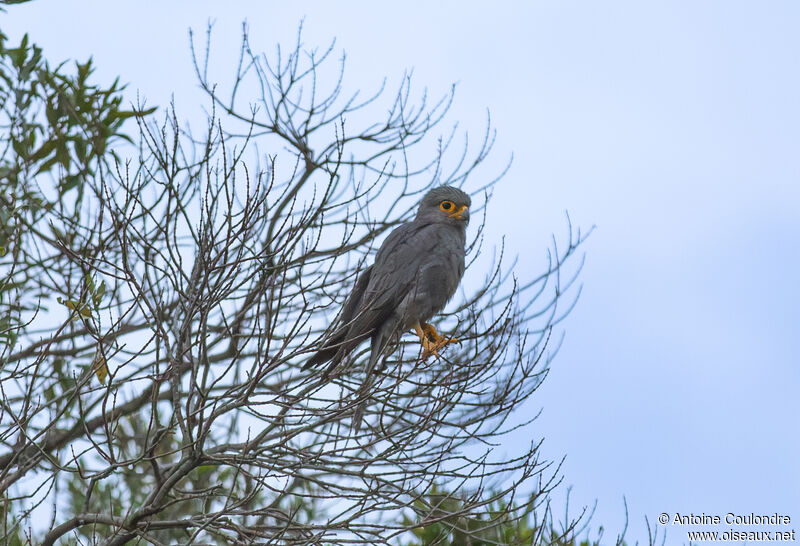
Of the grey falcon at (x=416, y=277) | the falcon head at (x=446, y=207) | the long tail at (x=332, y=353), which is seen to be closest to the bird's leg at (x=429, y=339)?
the grey falcon at (x=416, y=277)

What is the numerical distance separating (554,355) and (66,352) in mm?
3917

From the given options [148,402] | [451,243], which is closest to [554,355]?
[451,243]

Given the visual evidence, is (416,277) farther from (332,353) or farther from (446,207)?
(332,353)

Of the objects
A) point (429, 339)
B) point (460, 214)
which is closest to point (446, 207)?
point (460, 214)

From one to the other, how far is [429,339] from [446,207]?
117 cm

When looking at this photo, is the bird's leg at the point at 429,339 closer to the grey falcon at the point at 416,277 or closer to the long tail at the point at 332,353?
the grey falcon at the point at 416,277

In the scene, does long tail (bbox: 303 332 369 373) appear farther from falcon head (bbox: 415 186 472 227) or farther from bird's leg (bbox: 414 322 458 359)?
falcon head (bbox: 415 186 472 227)

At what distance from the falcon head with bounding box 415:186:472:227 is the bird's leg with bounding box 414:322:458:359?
0.92m

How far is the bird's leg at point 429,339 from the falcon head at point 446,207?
917 millimetres

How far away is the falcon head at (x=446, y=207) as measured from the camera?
7582mm

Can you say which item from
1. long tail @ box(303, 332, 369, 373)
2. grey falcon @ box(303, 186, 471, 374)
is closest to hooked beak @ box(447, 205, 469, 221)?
grey falcon @ box(303, 186, 471, 374)

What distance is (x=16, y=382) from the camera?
667 centimetres

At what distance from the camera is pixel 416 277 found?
7.02m

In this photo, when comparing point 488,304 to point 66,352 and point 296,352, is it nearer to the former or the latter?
point 296,352
